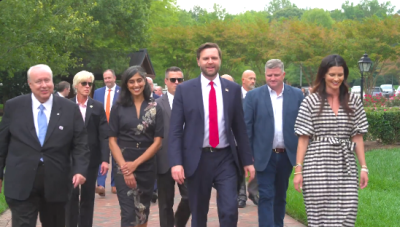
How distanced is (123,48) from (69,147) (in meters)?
33.0

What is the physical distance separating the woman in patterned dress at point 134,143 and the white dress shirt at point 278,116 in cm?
141

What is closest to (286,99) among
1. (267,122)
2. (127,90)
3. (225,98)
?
(267,122)

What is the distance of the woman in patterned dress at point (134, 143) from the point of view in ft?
19.7

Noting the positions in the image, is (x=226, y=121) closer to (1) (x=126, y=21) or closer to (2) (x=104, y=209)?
(2) (x=104, y=209)

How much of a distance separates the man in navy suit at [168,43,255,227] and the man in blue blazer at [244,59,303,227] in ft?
3.94

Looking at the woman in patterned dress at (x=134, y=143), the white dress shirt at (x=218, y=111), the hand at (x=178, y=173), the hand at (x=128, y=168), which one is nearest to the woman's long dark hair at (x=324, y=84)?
the white dress shirt at (x=218, y=111)

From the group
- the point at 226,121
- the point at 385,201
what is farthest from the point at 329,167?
the point at 385,201

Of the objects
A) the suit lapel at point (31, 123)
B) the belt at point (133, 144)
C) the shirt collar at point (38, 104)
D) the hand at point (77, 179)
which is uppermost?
the shirt collar at point (38, 104)

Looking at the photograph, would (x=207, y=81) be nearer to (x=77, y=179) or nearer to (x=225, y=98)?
(x=225, y=98)

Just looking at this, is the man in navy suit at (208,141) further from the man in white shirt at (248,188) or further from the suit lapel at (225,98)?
the man in white shirt at (248,188)

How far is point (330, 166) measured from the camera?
5.11 meters

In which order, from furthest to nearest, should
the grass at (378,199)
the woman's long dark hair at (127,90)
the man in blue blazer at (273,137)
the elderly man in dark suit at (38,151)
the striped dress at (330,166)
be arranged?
the grass at (378,199), the man in blue blazer at (273,137), the woman's long dark hair at (127,90), the elderly man in dark suit at (38,151), the striped dress at (330,166)

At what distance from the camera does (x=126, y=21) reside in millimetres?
35844

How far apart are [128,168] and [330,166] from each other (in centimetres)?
202
